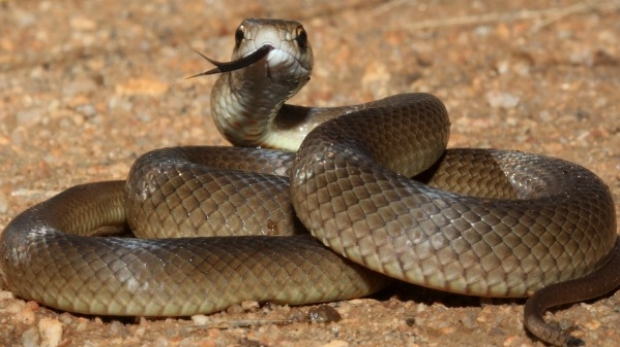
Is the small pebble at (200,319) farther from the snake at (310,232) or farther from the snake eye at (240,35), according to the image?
the snake eye at (240,35)

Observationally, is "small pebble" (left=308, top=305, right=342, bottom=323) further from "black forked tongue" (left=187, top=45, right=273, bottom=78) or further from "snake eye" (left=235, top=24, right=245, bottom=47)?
"snake eye" (left=235, top=24, right=245, bottom=47)

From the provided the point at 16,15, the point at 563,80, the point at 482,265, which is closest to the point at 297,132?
the point at 482,265

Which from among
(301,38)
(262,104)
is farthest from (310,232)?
(262,104)

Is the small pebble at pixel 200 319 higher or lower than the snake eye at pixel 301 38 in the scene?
lower

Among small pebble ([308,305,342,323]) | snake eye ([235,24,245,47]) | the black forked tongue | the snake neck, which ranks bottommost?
small pebble ([308,305,342,323])

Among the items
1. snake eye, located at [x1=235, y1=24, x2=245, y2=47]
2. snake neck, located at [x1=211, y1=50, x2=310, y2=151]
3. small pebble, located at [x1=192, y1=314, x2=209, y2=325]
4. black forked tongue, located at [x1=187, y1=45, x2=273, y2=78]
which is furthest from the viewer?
snake neck, located at [x1=211, y1=50, x2=310, y2=151]

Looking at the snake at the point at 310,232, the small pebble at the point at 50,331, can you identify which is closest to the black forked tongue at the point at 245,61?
the snake at the point at 310,232

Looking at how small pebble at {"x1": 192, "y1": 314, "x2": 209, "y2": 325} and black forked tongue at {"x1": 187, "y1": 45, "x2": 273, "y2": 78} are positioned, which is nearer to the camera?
small pebble at {"x1": 192, "y1": 314, "x2": 209, "y2": 325}

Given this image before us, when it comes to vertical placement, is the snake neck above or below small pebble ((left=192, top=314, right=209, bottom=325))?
above

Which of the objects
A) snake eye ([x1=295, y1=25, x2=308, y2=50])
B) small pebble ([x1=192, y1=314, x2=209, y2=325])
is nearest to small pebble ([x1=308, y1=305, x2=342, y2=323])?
small pebble ([x1=192, y1=314, x2=209, y2=325])
